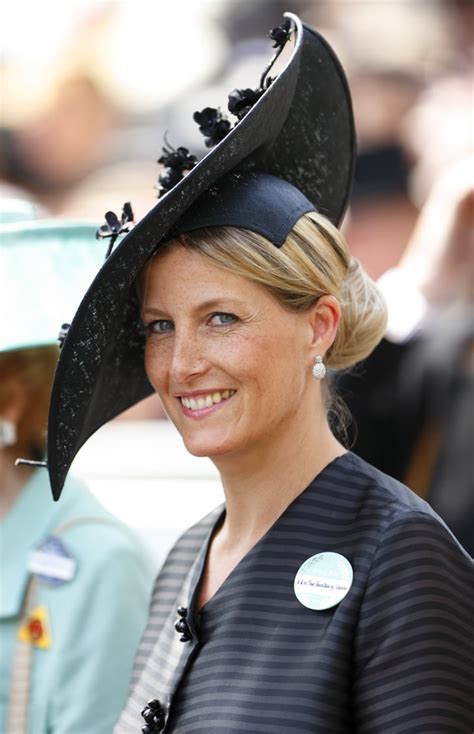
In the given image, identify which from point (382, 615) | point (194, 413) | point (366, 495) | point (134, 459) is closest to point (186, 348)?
point (194, 413)

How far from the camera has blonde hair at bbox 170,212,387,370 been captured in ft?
6.36

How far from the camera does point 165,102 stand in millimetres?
5516

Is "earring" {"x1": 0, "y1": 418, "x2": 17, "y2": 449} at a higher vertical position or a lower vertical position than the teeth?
higher

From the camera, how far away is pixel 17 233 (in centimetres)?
258

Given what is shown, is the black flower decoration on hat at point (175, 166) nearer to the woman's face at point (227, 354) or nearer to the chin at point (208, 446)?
the woman's face at point (227, 354)

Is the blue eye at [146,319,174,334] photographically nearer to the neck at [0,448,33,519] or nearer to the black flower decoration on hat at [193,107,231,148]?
the black flower decoration on hat at [193,107,231,148]

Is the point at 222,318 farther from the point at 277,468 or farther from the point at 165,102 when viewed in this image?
the point at 165,102

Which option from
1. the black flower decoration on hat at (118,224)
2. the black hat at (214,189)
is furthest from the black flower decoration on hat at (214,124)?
the black flower decoration on hat at (118,224)

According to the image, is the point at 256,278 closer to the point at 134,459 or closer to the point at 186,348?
the point at 186,348

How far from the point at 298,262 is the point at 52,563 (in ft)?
3.28

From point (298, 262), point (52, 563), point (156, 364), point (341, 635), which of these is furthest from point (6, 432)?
point (341, 635)

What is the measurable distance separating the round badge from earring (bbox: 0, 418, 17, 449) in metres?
1.12

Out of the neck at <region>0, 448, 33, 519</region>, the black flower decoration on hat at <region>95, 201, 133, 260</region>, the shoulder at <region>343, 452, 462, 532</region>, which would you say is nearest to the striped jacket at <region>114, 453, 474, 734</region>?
the shoulder at <region>343, 452, 462, 532</region>

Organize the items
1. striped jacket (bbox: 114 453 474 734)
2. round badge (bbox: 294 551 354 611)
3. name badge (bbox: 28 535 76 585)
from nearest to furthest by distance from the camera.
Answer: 1. striped jacket (bbox: 114 453 474 734)
2. round badge (bbox: 294 551 354 611)
3. name badge (bbox: 28 535 76 585)
